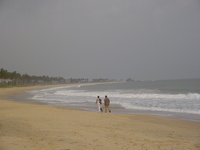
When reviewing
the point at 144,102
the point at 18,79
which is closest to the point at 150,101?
the point at 144,102

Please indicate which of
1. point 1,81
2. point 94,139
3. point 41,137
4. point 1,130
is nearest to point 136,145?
point 94,139

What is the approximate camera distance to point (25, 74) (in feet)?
452

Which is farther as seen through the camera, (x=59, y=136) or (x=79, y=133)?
(x=79, y=133)

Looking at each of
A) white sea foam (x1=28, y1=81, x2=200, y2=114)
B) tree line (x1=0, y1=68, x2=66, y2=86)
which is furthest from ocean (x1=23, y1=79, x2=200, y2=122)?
tree line (x1=0, y1=68, x2=66, y2=86)

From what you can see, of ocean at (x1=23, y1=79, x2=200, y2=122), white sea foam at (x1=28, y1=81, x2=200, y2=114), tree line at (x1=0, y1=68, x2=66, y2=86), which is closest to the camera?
ocean at (x1=23, y1=79, x2=200, y2=122)

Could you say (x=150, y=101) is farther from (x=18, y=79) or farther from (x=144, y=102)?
(x=18, y=79)

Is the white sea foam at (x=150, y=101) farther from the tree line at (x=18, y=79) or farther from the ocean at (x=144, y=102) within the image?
the tree line at (x=18, y=79)

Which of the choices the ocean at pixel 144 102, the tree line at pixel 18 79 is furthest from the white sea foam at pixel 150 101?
the tree line at pixel 18 79

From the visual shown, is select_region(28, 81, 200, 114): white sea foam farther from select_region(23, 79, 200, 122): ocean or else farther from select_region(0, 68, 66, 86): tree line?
select_region(0, 68, 66, 86): tree line

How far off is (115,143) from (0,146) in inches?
144

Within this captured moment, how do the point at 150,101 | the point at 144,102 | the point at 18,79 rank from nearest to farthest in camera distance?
the point at 144,102
the point at 150,101
the point at 18,79

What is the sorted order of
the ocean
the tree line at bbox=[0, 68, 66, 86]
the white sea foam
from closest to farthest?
1. the ocean
2. the white sea foam
3. the tree line at bbox=[0, 68, 66, 86]

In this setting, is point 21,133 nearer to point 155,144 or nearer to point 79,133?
point 79,133

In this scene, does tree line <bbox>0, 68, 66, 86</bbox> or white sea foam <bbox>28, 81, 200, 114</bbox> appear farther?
tree line <bbox>0, 68, 66, 86</bbox>
